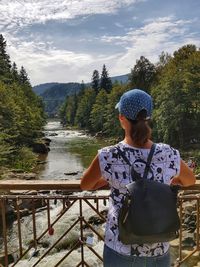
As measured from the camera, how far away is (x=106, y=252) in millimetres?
2480

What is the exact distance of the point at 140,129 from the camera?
2412 millimetres

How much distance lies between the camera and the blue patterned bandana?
7.98 ft

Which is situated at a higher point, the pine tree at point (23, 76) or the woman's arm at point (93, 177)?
the pine tree at point (23, 76)

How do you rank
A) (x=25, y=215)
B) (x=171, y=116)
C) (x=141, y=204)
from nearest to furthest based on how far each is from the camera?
(x=141, y=204) < (x=25, y=215) < (x=171, y=116)

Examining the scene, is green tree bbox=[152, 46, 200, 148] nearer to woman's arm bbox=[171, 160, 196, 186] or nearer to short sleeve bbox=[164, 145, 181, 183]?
woman's arm bbox=[171, 160, 196, 186]

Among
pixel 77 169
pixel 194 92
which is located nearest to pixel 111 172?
pixel 77 169

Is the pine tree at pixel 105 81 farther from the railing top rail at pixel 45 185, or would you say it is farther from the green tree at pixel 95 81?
the railing top rail at pixel 45 185

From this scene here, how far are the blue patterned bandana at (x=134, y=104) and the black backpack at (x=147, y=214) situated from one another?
44cm

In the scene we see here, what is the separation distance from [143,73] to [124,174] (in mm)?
50125

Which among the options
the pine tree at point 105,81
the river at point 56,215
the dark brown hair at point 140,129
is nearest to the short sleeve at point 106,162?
the dark brown hair at point 140,129

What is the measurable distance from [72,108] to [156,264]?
354 ft

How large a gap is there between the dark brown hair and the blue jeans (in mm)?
747

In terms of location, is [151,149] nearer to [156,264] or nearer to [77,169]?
[156,264]

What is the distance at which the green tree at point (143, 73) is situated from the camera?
5109 cm
